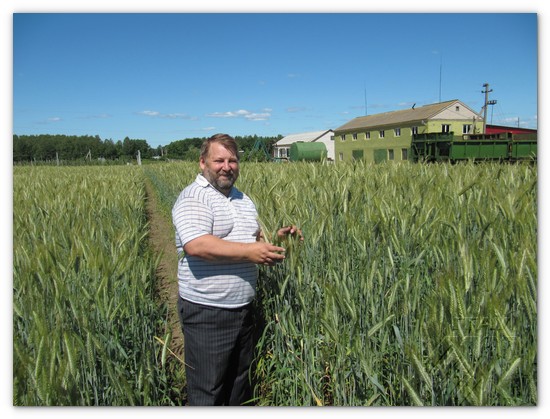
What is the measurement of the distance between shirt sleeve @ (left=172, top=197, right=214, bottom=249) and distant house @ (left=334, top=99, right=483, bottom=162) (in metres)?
10.6

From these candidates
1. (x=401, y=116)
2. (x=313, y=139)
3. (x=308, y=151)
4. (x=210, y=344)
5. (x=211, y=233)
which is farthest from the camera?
(x=313, y=139)

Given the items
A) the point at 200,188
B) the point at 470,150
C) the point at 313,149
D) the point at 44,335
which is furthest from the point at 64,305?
the point at 313,149

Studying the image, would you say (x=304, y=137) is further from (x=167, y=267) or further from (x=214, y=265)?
(x=214, y=265)

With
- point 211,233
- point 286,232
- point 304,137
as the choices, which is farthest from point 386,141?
point 304,137

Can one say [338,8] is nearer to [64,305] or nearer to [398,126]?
[64,305]

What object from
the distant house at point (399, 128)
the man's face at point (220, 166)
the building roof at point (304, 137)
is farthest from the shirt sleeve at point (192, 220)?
the building roof at point (304, 137)

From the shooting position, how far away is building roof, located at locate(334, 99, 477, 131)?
16252 millimetres

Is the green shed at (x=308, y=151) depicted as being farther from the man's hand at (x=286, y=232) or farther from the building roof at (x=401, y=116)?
the man's hand at (x=286, y=232)

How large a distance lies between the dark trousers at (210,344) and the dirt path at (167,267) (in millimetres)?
459

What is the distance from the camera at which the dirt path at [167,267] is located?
8.94ft

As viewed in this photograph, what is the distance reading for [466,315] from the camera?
1021 mm

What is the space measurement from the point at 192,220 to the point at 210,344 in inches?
21.7

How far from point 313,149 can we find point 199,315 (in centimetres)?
1793

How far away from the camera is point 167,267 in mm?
4742
